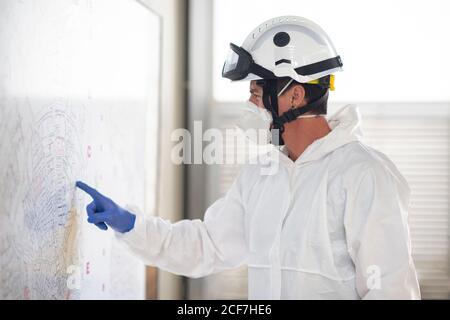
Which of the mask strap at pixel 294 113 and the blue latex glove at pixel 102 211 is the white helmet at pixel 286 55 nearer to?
the mask strap at pixel 294 113

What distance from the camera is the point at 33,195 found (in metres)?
1.51

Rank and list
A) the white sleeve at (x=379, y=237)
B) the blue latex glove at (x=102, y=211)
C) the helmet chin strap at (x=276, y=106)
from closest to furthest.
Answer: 1. the white sleeve at (x=379, y=237)
2. the blue latex glove at (x=102, y=211)
3. the helmet chin strap at (x=276, y=106)

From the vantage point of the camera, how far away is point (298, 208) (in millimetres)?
1810

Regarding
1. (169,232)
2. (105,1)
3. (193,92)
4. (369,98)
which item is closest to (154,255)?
(169,232)

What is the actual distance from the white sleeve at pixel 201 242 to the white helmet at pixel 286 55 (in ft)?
1.38

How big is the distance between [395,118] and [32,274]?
211 centimetres

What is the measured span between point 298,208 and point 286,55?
47cm

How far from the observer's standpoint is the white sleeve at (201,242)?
1913mm

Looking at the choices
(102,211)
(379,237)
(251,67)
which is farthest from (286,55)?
(102,211)

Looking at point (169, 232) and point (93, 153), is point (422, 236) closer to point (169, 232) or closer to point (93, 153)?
point (169, 232)

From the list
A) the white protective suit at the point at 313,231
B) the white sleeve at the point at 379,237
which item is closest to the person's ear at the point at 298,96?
the white protective suit at the point at 313,231

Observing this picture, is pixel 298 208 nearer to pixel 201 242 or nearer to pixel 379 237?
pixel 379 237

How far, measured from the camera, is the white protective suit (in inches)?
63.9

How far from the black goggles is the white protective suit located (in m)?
0.17
